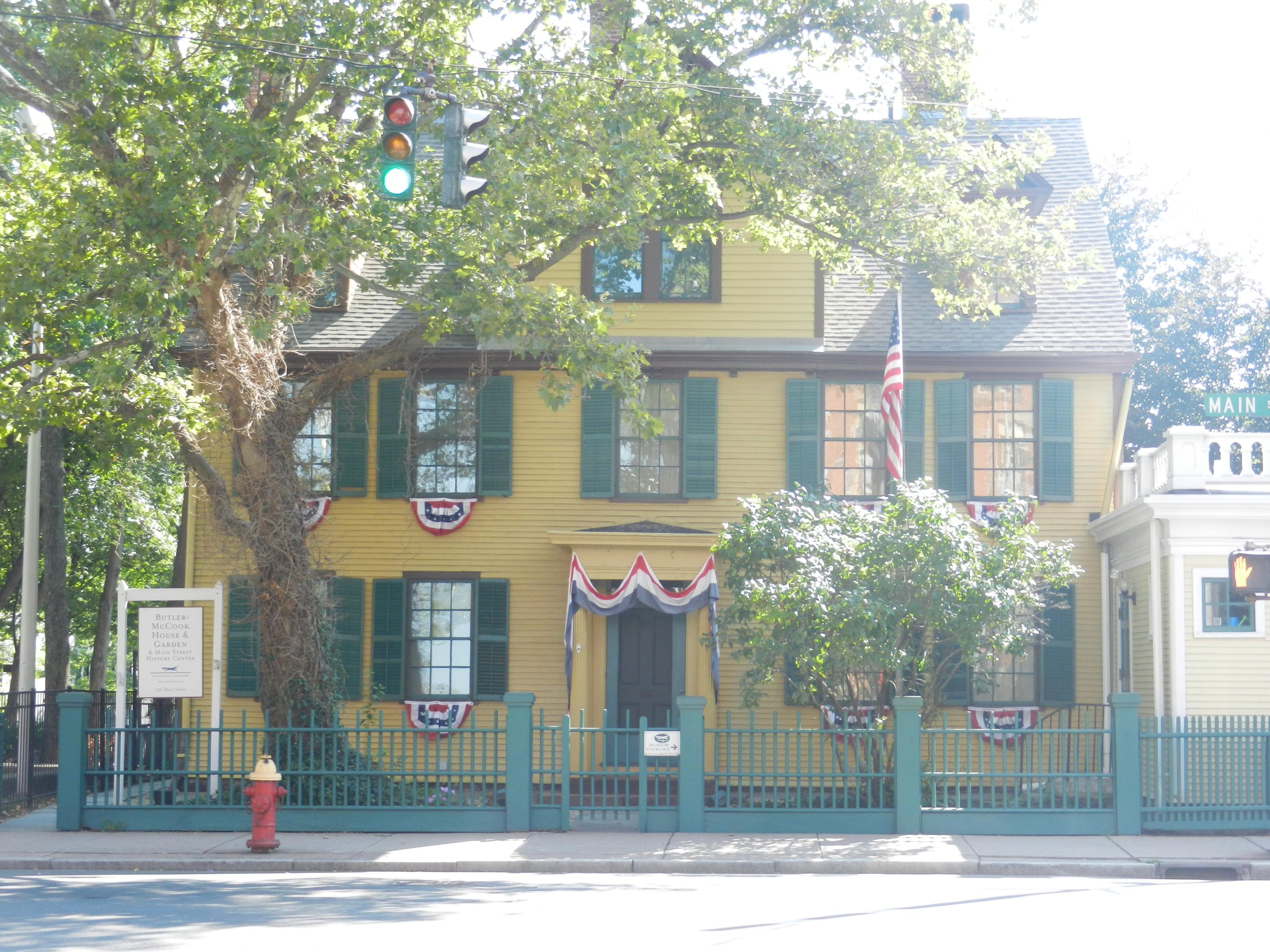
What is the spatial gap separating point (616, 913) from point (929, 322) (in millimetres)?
12357

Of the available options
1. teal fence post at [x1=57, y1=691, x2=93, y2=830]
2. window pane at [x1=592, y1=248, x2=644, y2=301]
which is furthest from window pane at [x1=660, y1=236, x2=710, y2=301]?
teal fence post at [x1=57, y1=691, x2=93, y2=830]

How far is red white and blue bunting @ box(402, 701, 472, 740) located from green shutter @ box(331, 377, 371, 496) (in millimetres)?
3094

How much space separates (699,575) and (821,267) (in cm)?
470

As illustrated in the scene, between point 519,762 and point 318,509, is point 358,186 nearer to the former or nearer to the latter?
point 318,509

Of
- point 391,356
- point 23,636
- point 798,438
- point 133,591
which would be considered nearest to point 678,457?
point 798,438

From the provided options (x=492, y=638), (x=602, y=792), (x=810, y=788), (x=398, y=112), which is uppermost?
(x=398, y=112)

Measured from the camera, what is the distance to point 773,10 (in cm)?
1619

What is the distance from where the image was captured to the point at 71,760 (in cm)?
1492

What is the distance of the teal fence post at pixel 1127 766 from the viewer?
14.5 meters

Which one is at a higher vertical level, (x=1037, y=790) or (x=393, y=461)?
(x=393, y=461)

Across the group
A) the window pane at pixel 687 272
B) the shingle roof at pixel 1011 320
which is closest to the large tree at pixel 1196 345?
the shingle roof at pixel 1011 320

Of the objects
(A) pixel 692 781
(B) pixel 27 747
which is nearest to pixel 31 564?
(B) pixel 27 747

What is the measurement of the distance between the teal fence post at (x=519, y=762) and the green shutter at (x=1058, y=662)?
8.04 meters

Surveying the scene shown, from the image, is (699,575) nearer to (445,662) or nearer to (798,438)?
(798,438)
